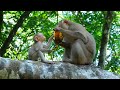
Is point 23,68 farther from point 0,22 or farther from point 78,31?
point 0,22

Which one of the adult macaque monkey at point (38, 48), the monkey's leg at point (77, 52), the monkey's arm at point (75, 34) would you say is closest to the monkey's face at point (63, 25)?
the monkey's arm at point (75, 34)

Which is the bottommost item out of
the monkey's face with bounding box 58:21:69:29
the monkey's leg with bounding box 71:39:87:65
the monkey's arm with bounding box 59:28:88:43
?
the monkey's leg with bounding box 71:39:87:65

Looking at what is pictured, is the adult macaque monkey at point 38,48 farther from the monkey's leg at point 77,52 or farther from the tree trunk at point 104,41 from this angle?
the tree trunk at point 104,41

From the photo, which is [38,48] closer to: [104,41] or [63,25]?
[63,25]

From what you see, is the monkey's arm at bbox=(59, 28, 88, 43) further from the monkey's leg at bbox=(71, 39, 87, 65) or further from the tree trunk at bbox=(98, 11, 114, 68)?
the tree trunk at bbox=(98, 11, 114, 68)

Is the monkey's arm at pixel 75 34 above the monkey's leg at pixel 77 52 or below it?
above

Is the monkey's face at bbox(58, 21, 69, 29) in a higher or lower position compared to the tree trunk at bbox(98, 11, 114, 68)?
higher

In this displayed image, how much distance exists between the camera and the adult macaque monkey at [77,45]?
6555mm

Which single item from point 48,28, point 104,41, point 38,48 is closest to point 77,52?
point 38,48

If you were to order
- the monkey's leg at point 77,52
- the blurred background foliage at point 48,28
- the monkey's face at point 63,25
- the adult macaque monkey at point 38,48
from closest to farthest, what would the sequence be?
the monkey's leg at point 77,52 < the monkey's face at point 63,25 < the adult macaque monkey at point 38,48 < the blurred background foliage at point 48,28

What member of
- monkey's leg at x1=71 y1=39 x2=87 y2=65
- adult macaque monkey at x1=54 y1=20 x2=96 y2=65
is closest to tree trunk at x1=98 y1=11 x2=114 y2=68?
adult macaque monkey at x1=54 y1=20 x2=96 y2=65

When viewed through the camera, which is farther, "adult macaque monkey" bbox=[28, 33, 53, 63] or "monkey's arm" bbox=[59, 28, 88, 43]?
"adult macaque monkey" bbox=[28, 33, 53, 63]

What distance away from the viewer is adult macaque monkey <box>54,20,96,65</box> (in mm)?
6555

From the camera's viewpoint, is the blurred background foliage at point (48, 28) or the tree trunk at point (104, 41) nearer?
the tree trunk at point (104, 41)
